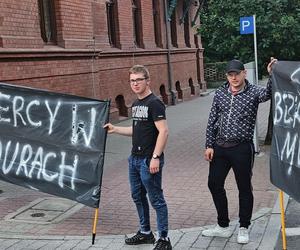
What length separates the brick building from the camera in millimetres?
10070

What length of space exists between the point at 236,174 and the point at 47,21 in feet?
25.1

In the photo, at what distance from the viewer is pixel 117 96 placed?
15867 mm

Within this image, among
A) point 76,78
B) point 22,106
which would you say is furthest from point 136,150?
point 76,78

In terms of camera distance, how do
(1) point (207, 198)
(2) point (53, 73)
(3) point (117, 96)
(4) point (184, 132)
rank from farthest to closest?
(3) point (117, 96) < (4) point (184, 132) < (2) point (53, 73) < (1) point (207, 198)

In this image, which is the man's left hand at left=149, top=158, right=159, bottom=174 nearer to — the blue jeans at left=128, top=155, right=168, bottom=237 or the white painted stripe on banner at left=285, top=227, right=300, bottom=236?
the blue jeans at left=128, top=155, right=168, bottom=237

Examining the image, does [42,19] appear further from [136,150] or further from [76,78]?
[136,150]

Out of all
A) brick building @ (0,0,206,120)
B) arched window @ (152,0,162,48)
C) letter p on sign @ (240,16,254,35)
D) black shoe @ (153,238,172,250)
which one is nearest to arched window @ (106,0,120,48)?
brick building @ (0,0,206,120)

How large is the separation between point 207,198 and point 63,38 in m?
6.17

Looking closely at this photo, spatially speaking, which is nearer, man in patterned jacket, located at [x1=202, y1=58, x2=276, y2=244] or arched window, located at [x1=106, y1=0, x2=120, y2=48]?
man in patterned jacket, located at [x1=202, y1=58, x2=276, y2=244]

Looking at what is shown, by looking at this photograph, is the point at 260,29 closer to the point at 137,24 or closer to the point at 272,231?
the point at 272,231

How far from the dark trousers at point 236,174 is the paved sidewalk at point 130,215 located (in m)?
0.28

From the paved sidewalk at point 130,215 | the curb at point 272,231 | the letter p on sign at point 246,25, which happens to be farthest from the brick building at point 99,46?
the curb at point 272,231

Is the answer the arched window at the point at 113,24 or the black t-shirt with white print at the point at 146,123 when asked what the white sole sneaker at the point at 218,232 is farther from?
the arched window at the point at 113,24

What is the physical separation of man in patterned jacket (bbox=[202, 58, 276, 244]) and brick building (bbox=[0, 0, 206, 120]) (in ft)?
17.0
